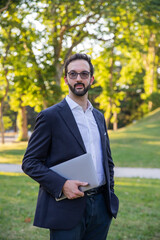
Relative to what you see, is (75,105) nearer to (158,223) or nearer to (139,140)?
(158,223)

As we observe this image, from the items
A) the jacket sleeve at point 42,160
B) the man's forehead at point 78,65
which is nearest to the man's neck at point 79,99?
the man's forehead at point 78,65

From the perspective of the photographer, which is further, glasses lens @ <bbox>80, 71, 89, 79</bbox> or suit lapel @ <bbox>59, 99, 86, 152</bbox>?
glasses lens @ <bbox>80, 71, 89, 79</bbox>

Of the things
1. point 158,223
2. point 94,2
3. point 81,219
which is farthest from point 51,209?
point 94,2

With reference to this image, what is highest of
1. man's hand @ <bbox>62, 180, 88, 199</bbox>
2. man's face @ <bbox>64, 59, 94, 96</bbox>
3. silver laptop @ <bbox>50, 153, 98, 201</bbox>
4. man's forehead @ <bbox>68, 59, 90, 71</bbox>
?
man's forehead @ <bbox>68, 59, 90, 71</bbox>

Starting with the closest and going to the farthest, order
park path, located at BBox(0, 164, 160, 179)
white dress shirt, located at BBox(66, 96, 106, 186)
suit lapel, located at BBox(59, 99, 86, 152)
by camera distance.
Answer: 1. suit lapel, located at BBox(59, 99, 86, 152)
2. white dress shirt, located at BBox(66, 96, 106, 186)
3. park path, located at BBox(0, 164, 160, 179)

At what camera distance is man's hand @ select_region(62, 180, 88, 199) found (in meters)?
2.12

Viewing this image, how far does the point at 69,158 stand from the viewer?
88.4 inches

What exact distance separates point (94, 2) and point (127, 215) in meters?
8.59

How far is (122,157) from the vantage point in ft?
42.8

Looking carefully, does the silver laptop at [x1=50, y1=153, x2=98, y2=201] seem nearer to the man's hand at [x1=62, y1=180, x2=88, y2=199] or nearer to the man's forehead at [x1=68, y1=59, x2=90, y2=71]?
the man's hand at [x1=62, y1=180, x2=88, y2=199]

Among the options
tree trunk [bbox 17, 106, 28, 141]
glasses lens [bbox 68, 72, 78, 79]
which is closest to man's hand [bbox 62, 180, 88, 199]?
glasses lens [bbox 68, 72, 78, 79]

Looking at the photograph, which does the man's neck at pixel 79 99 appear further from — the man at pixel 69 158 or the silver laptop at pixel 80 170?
the silver laptop at pixel 80 170

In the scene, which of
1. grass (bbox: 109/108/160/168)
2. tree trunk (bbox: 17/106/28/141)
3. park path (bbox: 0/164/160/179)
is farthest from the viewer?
tree trunk (bbox: 17/106/28/141)

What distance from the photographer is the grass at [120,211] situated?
473 centimetres
